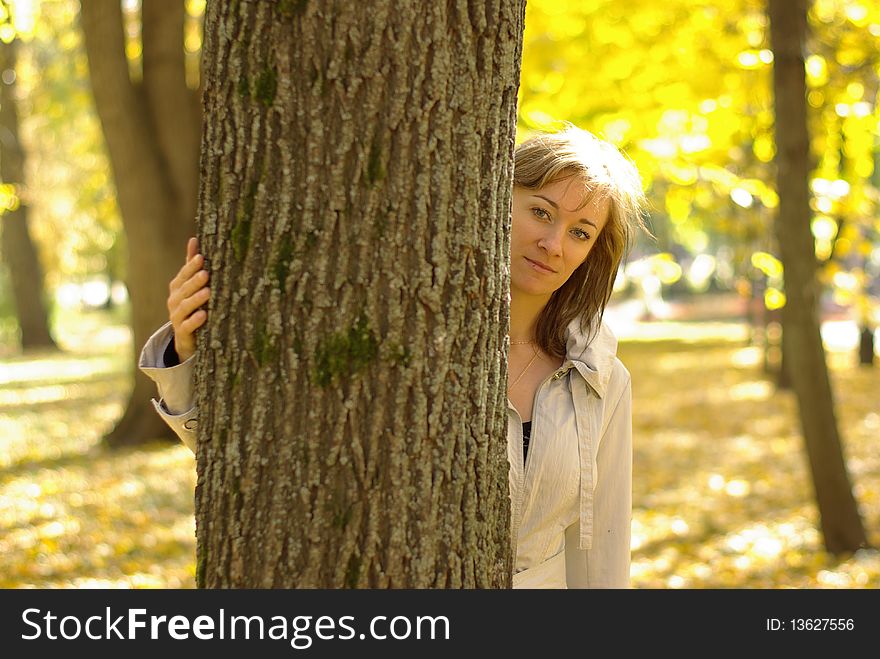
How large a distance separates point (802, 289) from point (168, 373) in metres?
5.12

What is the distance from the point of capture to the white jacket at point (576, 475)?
2.44 metres

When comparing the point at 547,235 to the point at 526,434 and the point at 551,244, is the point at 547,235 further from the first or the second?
the point at 526,434

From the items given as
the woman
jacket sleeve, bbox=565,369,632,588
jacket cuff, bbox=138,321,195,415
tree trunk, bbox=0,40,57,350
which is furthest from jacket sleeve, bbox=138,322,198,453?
tree trunk, bbox=0,40,57,350

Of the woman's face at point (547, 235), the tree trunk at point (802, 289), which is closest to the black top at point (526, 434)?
the woman's face at point (547, 235)

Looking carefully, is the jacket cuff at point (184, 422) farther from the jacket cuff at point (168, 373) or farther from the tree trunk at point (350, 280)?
the tree trunk at point (350, 280)

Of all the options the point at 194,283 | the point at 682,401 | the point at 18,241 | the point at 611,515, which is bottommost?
the point at 611,515

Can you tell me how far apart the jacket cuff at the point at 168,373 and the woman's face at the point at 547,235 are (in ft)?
2.88

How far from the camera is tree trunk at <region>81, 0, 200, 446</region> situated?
9195mm

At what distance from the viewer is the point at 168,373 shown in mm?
2096

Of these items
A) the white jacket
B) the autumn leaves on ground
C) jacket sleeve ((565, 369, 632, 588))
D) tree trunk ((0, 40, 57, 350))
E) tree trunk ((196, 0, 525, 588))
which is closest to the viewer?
tree trunk ((196, 0, 525, 588))

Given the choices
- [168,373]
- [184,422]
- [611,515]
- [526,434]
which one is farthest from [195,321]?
[611,515]

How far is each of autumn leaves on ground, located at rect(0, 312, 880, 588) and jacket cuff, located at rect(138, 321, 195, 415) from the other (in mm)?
4141

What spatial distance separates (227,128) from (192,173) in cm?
811

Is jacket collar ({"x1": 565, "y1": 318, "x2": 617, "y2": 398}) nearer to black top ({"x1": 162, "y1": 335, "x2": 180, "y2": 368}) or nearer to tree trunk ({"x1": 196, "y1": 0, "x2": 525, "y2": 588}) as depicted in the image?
tree trunk ({"x1": 196, "y1": 0, "x2": 525, "y2": 588})
